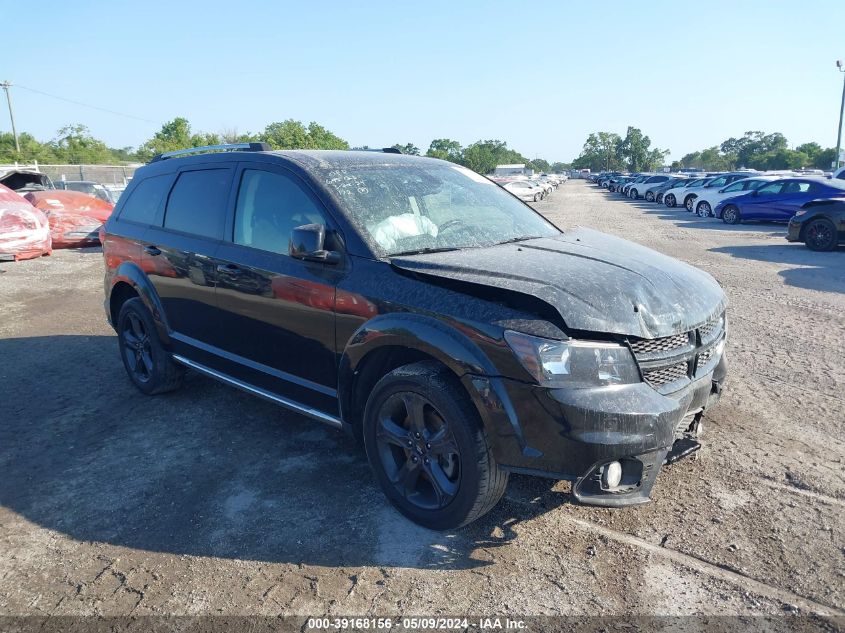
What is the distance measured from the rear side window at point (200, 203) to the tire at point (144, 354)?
0.85 m

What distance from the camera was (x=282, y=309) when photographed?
3645mm

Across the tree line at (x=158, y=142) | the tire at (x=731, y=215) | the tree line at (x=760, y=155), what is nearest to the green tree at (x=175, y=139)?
the tree line at (x=158, y=142)

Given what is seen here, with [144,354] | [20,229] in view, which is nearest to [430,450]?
[144,354]

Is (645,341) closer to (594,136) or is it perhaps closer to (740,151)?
(740,151)

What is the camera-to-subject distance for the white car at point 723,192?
19719 millimetres

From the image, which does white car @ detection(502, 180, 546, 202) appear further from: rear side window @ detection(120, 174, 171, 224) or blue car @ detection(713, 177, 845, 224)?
rear side window @ detection(120, 174, 171, 224)

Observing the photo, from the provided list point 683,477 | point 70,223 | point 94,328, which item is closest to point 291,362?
point 683,477

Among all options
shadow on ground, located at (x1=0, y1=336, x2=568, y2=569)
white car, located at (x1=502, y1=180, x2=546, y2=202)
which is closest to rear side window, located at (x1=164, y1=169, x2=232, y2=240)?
shadow on ground, located at (x1=0, y1=336, x2=568, y2=569)

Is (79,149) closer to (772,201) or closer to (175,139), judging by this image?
(175,139)

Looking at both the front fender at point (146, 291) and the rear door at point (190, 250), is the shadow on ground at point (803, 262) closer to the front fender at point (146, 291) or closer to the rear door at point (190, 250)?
the rear door at point (190, 250)

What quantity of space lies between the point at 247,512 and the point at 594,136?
165 m

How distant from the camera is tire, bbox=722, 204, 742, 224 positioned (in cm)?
1906

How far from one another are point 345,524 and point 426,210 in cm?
187

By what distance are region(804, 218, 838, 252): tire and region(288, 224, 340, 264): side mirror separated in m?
12.4
